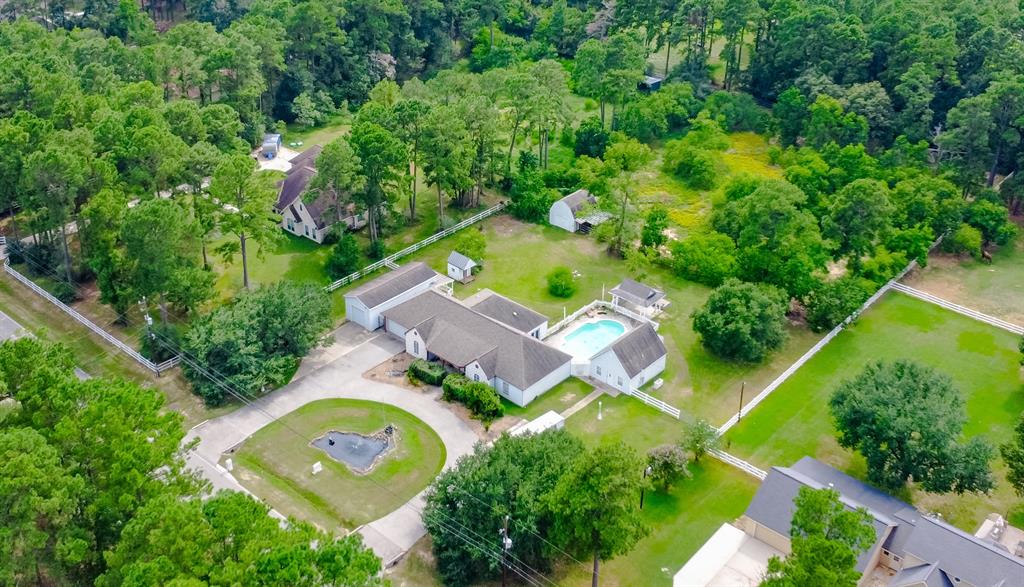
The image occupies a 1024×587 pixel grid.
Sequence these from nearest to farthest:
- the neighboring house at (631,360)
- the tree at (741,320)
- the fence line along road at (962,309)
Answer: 1. the neighboring house at (631,360)
2. the tree at (741,320)
3. the fence line along road at (962,309)

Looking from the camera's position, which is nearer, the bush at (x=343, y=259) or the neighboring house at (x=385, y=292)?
the neighboring house at (x=385, y=292)

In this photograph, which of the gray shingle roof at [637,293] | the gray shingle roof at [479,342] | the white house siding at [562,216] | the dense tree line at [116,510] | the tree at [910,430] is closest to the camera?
the dense tree line at [116,510]

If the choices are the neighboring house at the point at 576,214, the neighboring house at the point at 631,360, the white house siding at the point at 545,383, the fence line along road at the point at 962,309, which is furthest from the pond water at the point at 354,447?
the fence line along road at the point at 962,309

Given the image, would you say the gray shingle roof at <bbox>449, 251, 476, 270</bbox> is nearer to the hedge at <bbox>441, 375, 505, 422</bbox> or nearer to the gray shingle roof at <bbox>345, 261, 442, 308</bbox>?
the gray shingle roof at <bbox>345, 261, 442, 308</bbox>

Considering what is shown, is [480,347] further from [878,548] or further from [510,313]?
[878,548]

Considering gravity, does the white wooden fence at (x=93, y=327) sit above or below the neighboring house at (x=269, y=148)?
below

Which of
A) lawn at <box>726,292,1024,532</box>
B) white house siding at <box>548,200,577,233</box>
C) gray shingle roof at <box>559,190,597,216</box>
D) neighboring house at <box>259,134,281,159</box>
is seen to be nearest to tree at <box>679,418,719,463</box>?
lawn at <box>726,292,1024,532</box>

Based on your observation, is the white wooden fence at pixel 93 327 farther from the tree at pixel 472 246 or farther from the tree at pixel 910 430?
the tree at pixel 910 430
